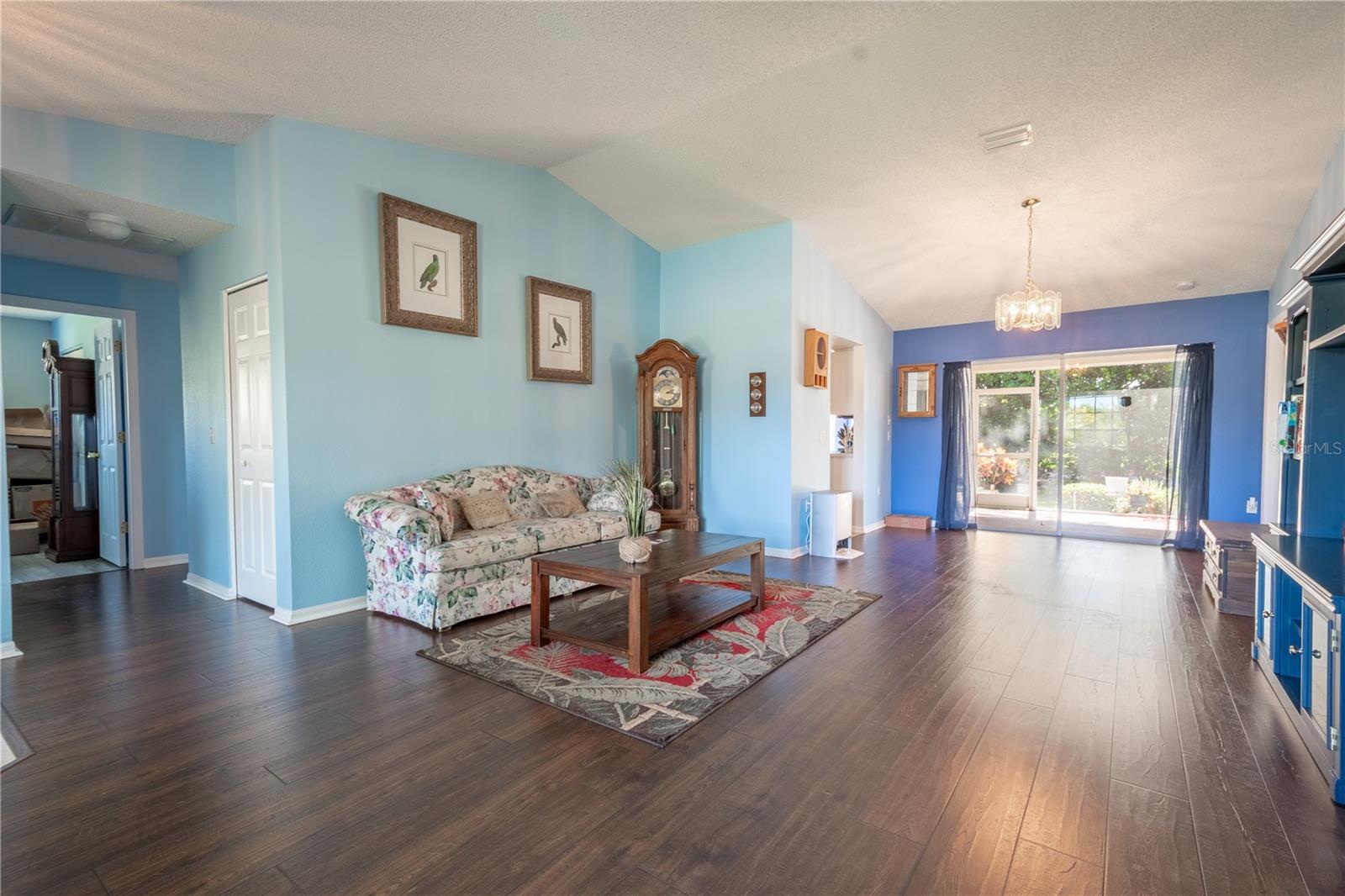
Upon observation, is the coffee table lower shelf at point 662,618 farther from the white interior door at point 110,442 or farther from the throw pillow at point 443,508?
the white interior door at point 110,442

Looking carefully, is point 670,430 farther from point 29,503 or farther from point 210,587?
point 29,503

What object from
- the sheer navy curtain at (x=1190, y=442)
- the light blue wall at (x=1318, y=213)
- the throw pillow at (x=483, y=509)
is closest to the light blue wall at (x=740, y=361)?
the throw pillow at (x=483, y=509)

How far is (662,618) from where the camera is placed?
360cm

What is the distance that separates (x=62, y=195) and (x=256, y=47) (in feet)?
5.31

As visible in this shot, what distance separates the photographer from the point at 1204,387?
239 inches

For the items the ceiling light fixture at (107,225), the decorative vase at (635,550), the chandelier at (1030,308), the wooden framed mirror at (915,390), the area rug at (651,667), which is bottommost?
the area rug at (651,667)

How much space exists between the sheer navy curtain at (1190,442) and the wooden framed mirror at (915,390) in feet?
7.88

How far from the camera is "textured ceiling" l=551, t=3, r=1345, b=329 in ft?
10.0

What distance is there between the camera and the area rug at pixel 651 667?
2.45 meters

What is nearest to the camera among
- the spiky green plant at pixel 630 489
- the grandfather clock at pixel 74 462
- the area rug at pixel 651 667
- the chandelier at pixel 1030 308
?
the area rug at pixel 651 667

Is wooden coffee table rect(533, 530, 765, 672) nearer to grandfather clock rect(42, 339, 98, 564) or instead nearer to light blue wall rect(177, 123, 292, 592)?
light blue wall rect(177, 123, 292, 592)

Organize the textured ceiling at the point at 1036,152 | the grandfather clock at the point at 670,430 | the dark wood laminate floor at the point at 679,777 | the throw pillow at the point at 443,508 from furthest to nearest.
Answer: the grandfather clock at the point at 670,430, the throw pillow at the point at 443,508, the textured ceiling at the point at 1036,152, the dark wood laminate floor at the point at 679,777

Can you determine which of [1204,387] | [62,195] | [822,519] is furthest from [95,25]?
[1204,387]

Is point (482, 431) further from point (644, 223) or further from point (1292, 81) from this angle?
point (1292, 81)
